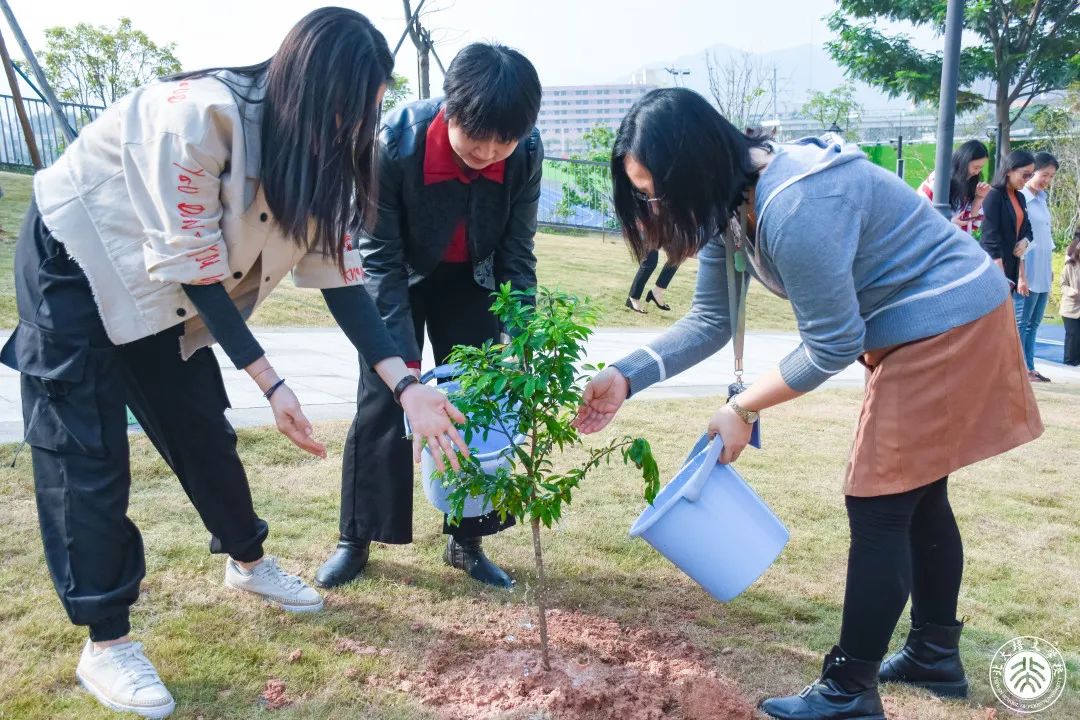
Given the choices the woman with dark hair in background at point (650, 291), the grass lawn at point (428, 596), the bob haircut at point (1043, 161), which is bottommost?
the woman with dark hair in background at point (650, 291)

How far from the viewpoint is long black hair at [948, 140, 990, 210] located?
20.5 ft

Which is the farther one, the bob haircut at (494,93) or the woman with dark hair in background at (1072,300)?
the woman with dark hair in background at (1072,300)

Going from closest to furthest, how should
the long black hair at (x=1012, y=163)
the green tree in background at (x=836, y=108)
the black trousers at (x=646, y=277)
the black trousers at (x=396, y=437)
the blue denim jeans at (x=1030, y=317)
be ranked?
the black trousers at (x=396, y=437), the long black hair at (x=1012, y=163), the blue denim jeans at (x=1030, y=317), the black trousers at (x=646, y=277), the green tree in background at (x=836, y=108)

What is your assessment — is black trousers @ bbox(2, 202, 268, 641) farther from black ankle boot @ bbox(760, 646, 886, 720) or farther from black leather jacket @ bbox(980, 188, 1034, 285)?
black leather jacket @ bbox(980, 188, 1034, 285)

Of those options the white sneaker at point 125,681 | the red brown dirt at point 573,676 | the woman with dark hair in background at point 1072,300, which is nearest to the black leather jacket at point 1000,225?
the woman with dark hair in background at point 1072,300

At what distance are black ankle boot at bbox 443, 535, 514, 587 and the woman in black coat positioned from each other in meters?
4.96

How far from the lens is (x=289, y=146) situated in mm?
1882

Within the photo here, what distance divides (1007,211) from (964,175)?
1.41ft

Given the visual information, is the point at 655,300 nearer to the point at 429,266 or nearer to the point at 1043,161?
the point at 1043,161

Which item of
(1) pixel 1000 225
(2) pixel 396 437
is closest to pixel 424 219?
(2) pixel 396 437

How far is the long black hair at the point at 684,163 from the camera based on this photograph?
1.79 meters

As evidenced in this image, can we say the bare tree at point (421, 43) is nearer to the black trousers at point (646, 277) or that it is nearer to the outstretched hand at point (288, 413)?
the black trousers at point (646, 277)

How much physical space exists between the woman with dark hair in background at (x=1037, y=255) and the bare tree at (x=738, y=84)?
1530 cm

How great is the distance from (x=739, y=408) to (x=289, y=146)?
113cm
